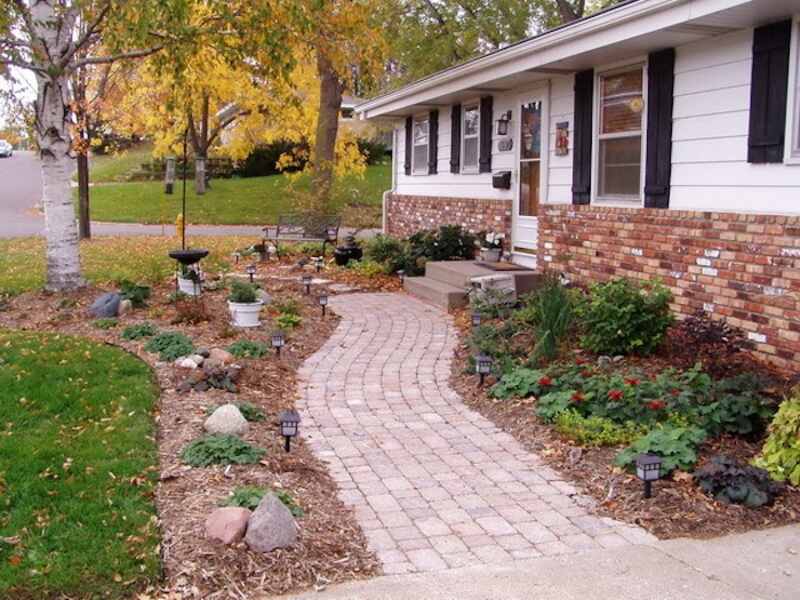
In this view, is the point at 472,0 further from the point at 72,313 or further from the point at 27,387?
the point at 27,387

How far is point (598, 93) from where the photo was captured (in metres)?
9.37

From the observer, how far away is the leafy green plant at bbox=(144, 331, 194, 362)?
732cm

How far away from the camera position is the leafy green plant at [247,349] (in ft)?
24.5

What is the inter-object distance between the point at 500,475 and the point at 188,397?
245 cm

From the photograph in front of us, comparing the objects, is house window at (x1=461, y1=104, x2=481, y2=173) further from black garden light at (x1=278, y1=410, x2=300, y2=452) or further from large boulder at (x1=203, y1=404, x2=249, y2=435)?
black garden light at (x1=278, y1=410, x2=300, y2=452)

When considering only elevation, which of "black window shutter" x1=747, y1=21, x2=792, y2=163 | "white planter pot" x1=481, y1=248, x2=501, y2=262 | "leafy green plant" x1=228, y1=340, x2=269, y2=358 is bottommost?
"leafy green plant" x1=228, y1=340, x2=269, y2=358

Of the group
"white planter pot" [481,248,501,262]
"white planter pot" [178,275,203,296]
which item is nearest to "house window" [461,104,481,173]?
"white planter pot" [481,248,501,262]

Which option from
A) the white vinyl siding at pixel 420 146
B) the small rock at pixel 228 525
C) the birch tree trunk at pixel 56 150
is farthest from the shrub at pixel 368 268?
the small rock at pixel 228 525

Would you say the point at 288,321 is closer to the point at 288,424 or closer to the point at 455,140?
the point at 288,424

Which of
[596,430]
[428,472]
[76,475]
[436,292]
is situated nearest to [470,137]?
[436,292]

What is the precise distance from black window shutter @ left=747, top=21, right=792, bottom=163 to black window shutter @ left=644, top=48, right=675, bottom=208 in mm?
1143

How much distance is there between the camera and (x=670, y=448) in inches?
191

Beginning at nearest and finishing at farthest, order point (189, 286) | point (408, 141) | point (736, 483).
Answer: point (736, 483) < point (189, 286) < point (408, 141)

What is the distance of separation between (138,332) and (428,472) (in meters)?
4.12
